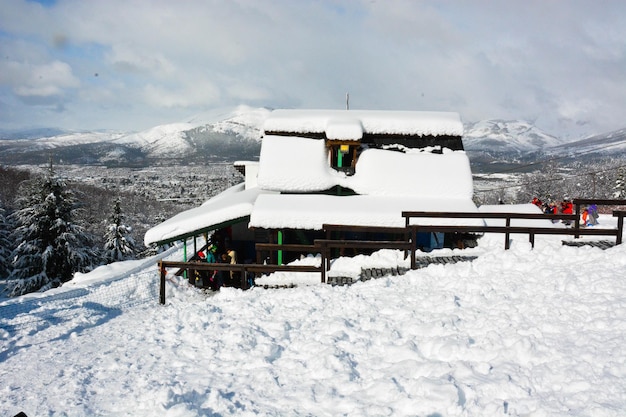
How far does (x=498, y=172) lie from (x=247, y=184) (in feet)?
660

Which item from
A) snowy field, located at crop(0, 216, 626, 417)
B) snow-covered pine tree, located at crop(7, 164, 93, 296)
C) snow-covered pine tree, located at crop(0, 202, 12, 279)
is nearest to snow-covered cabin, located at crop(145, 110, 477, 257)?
snowy field, located at crop(0, 216, 626, 417)

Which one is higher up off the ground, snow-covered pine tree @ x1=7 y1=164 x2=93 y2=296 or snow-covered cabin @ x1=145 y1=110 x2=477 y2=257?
snow-covered cabin @ x1=145 y1=110 x2=477 y2=257

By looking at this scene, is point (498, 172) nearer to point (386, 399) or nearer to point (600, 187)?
point (600, 187)

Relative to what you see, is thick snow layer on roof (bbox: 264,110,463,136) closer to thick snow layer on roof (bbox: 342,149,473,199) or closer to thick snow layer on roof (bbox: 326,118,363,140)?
thick snow layer on roof (bbox: 326,118,363,140)

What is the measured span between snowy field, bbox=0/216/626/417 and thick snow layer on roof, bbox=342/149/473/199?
5664mm

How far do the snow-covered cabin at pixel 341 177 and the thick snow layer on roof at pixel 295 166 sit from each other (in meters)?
0.04

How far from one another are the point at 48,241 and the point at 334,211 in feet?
71.7

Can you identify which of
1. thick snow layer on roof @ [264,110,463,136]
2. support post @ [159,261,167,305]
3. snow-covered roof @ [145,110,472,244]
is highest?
thick snow layer on roof @ [264,110,463,136]

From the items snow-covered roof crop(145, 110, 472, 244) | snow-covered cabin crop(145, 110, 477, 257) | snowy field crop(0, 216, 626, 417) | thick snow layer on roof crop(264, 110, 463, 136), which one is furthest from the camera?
thick snow layer on roof crop(264, 110, 463, 136)

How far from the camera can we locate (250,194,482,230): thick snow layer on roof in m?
12.6

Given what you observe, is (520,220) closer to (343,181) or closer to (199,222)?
(343,181)

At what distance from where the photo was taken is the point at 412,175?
15516 millimetres

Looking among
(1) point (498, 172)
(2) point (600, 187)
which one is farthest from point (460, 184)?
(1) point (498, 172)

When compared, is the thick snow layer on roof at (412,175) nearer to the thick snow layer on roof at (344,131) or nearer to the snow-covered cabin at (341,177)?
the snow-covered cabin at (341,177)
